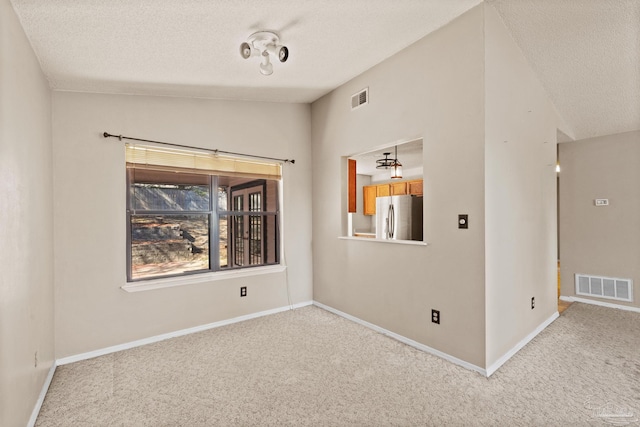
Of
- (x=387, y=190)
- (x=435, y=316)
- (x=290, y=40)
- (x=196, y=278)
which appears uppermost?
(x=290, y=40)

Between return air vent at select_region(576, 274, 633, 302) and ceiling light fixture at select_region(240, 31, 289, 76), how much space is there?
5.04 meters

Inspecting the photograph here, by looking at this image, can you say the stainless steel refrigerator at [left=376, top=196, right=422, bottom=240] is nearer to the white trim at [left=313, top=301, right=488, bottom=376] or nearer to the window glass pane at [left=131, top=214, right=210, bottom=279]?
the white trim at [left=313, top=301, right=488, bottom=376]

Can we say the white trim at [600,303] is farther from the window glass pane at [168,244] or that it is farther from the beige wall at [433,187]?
the window glass pane at [168,244]

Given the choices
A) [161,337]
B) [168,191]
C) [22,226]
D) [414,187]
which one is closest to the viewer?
[22,226]

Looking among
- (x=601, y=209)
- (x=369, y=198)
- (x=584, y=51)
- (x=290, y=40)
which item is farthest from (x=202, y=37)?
(x=369, y=198)

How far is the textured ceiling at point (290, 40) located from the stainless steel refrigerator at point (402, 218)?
153 centimetres

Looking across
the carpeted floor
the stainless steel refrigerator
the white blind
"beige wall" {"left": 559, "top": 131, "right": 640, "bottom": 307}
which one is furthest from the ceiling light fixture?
"beige wall" {"left": 559, "top": 131, "right": 640, "bottom": 307}

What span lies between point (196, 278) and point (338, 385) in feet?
6.51

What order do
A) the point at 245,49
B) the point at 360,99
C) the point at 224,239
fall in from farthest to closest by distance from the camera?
the point at 224,239 < the point at 360,99 < the point at 245,49

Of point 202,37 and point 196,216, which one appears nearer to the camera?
point 202,37

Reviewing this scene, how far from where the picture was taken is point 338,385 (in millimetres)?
2332

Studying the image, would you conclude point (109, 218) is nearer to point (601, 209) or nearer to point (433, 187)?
point (433, 187)

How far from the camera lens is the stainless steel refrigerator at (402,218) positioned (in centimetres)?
348

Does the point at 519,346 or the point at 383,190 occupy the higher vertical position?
the point at 383,190
